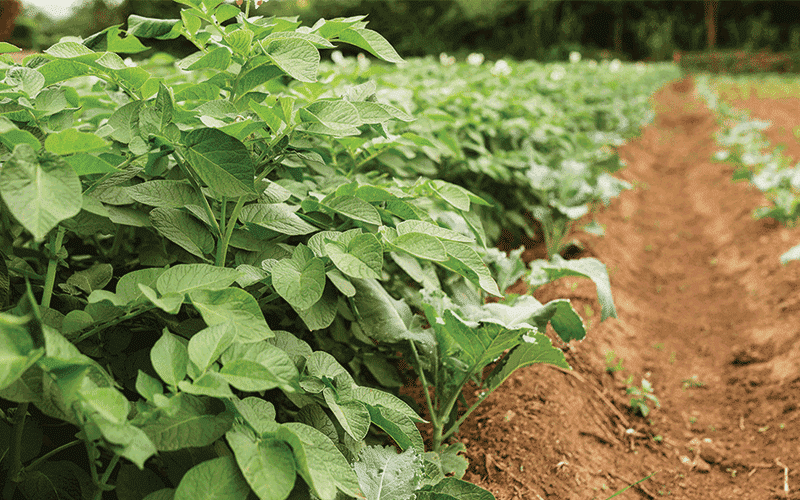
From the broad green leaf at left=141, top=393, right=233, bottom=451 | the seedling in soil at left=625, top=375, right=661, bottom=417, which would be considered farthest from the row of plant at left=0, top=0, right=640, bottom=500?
the seedling in soil at left=625, top=375, right=661, bottom=417

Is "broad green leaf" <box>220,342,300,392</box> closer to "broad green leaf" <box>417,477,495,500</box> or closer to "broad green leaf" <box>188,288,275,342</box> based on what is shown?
"broad green leaf" <box>188,288,275,342</box>

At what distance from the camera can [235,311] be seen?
0.98 m

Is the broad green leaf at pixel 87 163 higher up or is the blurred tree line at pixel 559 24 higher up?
the broad green leaf at pixel 87 163

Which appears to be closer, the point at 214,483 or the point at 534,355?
the point at 214,483

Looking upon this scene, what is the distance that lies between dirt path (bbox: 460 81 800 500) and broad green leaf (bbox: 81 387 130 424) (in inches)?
41.7

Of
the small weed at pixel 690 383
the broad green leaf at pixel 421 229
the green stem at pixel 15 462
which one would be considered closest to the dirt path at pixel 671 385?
the small weed at pixel 690 383

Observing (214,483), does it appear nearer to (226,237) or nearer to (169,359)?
(169,359)

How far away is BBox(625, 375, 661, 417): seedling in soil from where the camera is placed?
7.13ft

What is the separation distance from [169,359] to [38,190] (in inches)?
12.3

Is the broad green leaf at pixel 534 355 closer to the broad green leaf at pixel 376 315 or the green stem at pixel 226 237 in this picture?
the broad green leaf at pixel 376 315

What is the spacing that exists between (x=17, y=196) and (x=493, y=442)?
54.2 inches

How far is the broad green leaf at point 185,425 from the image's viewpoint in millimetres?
848

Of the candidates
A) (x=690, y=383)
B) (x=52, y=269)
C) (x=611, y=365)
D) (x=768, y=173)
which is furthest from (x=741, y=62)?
(x=52, y=269)

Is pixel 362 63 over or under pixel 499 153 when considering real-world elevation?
over
